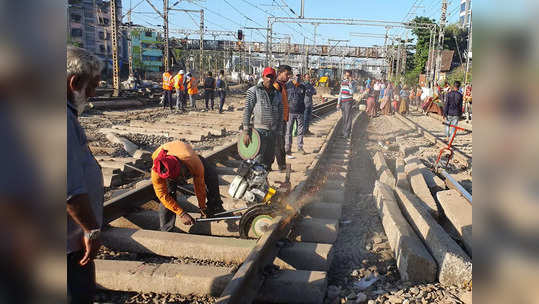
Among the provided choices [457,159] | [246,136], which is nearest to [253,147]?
[246,136]

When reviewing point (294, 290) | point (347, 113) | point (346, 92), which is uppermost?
point (346, 92)

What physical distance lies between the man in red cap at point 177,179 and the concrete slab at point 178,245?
30 cm

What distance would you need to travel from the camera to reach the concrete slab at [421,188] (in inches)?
224

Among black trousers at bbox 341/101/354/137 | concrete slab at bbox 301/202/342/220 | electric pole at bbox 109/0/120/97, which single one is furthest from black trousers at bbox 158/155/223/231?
electric pole at bbox 109/0/120/97

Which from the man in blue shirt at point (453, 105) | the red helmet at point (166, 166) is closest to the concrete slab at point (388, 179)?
the red helmet at point (166, 166)

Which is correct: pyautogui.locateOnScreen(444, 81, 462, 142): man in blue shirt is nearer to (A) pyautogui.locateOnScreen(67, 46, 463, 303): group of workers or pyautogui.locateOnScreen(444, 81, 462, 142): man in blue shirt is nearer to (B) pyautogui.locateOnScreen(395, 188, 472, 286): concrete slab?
(A) pyautogui.locateOnScreen(67, 46, 463, 303): group of workers

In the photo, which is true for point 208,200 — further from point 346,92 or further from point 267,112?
point 346,92

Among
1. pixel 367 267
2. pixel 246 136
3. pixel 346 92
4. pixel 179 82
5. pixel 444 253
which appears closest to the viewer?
pixel 444 253

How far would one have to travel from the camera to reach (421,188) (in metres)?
6.55

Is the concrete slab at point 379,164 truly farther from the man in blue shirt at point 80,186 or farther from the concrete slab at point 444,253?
the man in blue shirt at point 80,186

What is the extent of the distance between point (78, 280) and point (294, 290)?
1.71 metres

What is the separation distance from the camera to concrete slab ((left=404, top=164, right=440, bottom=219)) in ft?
18.7
